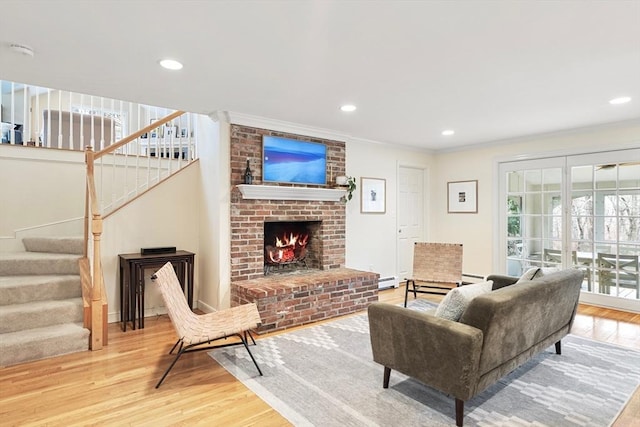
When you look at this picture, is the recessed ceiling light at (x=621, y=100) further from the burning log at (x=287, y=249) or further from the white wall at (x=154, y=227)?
the white wall at (x=154, y=227)

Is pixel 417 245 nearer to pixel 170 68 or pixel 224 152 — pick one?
pixel 224 152

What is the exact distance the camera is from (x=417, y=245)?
491 centimetres

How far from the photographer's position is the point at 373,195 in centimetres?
548

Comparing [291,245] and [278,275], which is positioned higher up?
[291,245]

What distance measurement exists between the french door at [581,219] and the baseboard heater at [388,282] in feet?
5.48

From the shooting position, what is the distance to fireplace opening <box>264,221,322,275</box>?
4629 mm

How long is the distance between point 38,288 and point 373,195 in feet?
13.9

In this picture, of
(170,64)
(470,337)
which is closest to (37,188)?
(170,64)

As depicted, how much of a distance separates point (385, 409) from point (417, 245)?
2960 mm

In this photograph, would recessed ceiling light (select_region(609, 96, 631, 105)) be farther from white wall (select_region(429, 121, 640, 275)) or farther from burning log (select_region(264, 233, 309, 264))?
burning log (select_region(264, 233, 309, 264))

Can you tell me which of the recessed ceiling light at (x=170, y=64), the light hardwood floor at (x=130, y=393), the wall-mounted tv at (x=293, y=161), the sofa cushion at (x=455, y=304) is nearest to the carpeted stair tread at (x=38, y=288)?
the light hardwood floor at (x=130, y=393)

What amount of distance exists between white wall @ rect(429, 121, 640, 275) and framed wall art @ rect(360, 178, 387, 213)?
1.22 meters

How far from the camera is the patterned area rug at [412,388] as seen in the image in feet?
7.00

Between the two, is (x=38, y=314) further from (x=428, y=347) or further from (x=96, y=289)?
(x=428, y=347)
